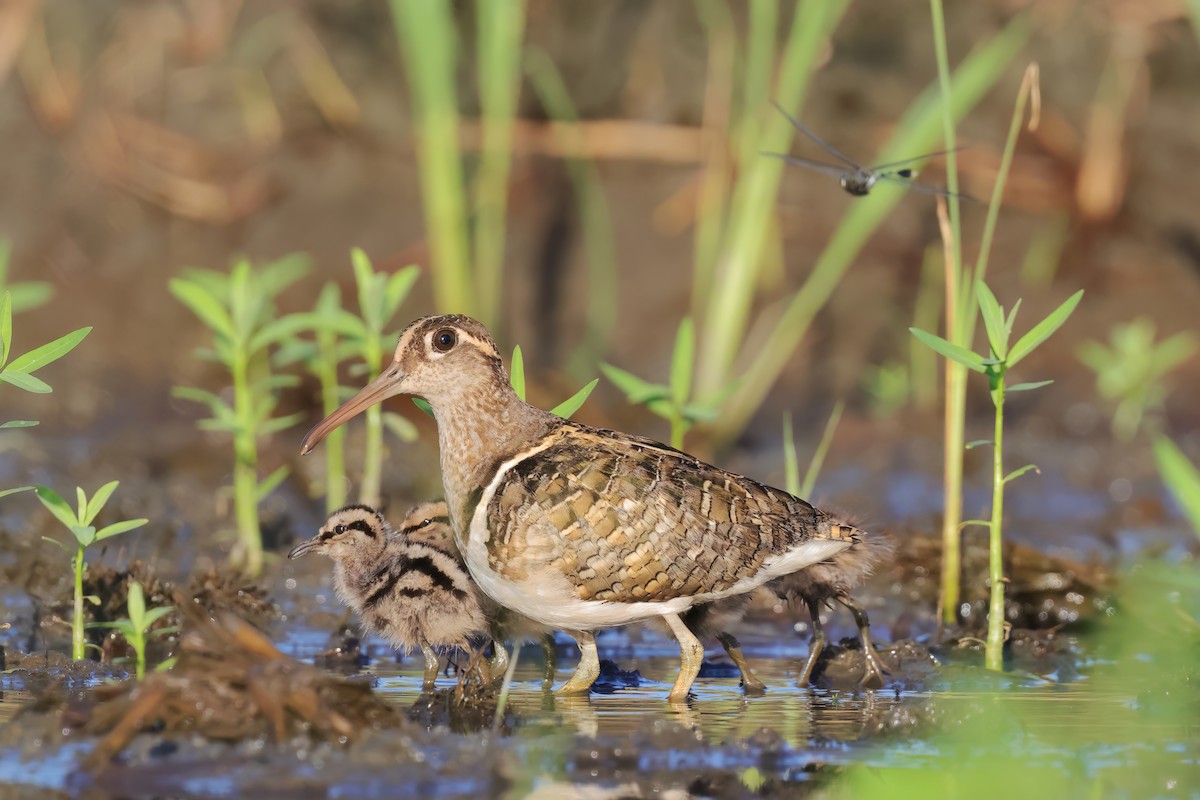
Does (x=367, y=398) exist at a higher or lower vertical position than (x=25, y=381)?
higher

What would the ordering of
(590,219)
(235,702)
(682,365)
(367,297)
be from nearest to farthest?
1. (235,702)
2. (682,365)
3. (367,297)
4. (590,219)

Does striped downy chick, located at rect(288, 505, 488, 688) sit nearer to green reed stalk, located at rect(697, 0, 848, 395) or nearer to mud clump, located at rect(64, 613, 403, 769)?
mud clump, located at rect(64, 613, 403, 769)

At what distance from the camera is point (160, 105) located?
13.6 meters

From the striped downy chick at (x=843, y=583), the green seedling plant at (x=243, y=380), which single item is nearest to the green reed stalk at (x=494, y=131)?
the green seedling plant at (x=243, y=380)

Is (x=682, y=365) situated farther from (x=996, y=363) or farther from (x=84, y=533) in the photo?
(x=84, y=533)

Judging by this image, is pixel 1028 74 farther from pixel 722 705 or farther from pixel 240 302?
pixel 240 302

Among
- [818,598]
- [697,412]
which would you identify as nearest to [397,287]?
[697,412]

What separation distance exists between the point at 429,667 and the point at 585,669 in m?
0.57

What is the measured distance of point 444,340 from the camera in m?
6.36

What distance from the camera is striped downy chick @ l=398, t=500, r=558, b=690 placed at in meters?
6.40

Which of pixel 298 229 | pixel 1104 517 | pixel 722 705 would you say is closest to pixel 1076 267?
pixel 1104 517

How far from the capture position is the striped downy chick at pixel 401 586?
246 inches

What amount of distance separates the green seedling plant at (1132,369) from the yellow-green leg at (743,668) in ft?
16.7

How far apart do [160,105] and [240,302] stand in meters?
6.48
